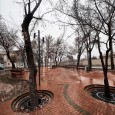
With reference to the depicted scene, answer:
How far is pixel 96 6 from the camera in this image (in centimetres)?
845

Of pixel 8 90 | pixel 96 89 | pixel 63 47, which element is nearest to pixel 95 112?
pixel 96 89

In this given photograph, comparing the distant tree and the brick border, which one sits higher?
the distant tree

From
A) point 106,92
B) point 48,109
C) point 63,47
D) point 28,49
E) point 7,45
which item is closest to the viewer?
point 48,109

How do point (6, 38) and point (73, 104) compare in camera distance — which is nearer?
point (73, 104)

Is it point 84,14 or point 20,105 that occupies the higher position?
point 84,14

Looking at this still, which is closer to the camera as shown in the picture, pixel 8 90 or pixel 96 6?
pixel 96 6

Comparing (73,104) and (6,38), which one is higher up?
(6,38)

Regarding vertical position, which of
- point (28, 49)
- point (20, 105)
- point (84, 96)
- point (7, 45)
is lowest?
point (20, 105)

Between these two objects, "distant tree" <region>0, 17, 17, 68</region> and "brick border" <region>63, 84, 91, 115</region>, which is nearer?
"brick border" <region>63, 84, 91, 115</region>

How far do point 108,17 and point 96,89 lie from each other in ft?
16.9

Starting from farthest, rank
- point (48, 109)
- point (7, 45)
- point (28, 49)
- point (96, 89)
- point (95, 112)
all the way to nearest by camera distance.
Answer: point (7, 45) → point (96, 89) → point (28, 49) → point (48, 109) → point (95, 112)

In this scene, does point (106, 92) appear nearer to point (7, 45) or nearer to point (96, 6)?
point (96, 6)

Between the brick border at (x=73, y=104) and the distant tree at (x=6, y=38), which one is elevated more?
the distant tree at (x=6, y=38)

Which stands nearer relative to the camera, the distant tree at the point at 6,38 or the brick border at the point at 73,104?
the brick border at the point at 73,104
